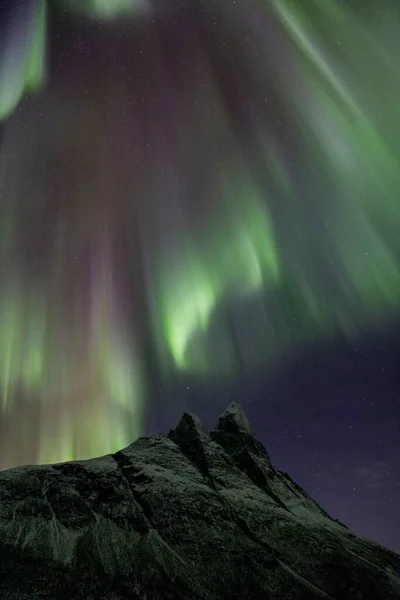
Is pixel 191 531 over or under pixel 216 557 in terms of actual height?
over

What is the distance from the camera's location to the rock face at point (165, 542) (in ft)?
319

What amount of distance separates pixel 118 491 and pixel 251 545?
45.2 metres

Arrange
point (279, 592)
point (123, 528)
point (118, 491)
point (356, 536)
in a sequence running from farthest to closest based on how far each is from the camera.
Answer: point (356, 536), point (118, 491), point (123, 528), point (279, 592)

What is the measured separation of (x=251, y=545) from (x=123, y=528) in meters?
38.4

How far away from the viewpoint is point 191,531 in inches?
4715

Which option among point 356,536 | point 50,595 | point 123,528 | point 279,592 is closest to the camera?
point 50,595

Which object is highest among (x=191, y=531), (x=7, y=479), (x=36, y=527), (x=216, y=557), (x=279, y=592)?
(x=7, y=479)

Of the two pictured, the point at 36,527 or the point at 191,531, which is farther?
the point at 191,531

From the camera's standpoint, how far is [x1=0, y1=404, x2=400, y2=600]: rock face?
97.1 meters

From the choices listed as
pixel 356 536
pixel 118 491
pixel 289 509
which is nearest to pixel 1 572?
pixel 118 491

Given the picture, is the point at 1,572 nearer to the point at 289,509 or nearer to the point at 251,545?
the point at 251,545

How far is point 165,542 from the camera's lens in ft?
375

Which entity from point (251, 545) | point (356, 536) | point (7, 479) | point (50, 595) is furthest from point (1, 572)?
point (356, 536)

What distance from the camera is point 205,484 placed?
14775 cm
